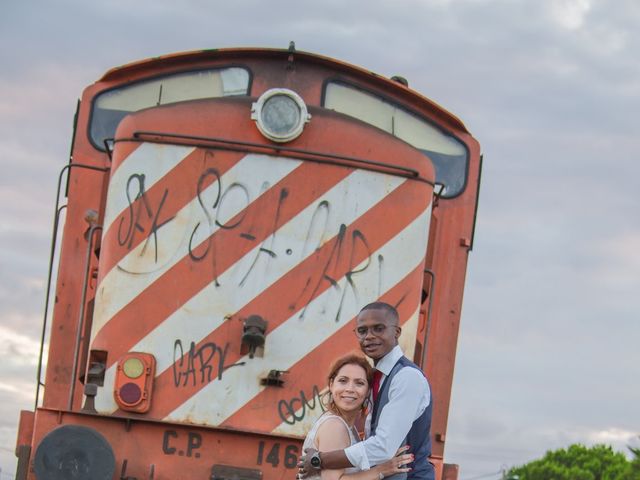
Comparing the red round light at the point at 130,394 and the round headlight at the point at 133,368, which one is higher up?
the round headlight at the point at 133,368

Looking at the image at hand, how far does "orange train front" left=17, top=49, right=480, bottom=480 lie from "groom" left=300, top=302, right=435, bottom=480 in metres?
2.14

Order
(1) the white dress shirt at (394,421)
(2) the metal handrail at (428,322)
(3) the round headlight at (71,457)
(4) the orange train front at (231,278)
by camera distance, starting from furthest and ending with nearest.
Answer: (2) the metal handrail at (428,322)
(4) the orange train front at (231,278)
(3) the round headlight at (71,457)
(1) the white dress shirt at (394,421)

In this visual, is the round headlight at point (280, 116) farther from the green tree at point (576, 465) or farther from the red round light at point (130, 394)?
the green tree at point (576, 465)

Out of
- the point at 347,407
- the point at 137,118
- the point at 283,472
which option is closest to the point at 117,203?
the point at 137,118

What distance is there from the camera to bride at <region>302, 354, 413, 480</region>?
6383 millimetres

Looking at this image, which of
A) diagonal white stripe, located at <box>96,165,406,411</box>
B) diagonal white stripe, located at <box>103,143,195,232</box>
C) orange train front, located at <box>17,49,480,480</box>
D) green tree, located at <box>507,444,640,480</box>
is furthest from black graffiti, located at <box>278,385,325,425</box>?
green tree, located at <box>507,444,640,480</box>

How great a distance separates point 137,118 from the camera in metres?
9.14

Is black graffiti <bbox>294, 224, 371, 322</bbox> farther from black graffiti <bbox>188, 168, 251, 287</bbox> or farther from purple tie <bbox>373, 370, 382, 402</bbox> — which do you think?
purple tie <bbox>373, 370, 382, 402</bbox>

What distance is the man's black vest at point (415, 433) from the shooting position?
6.50m

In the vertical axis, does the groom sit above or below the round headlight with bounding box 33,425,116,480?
above

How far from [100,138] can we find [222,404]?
2.10 m

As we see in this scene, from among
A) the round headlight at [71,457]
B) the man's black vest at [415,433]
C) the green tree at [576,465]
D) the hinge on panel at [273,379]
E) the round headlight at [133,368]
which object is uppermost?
the green tree at [576,465]

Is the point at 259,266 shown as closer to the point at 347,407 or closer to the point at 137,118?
the point at 137,118

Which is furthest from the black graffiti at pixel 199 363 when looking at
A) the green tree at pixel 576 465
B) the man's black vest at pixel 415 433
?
the green tree at pixel 576 465
